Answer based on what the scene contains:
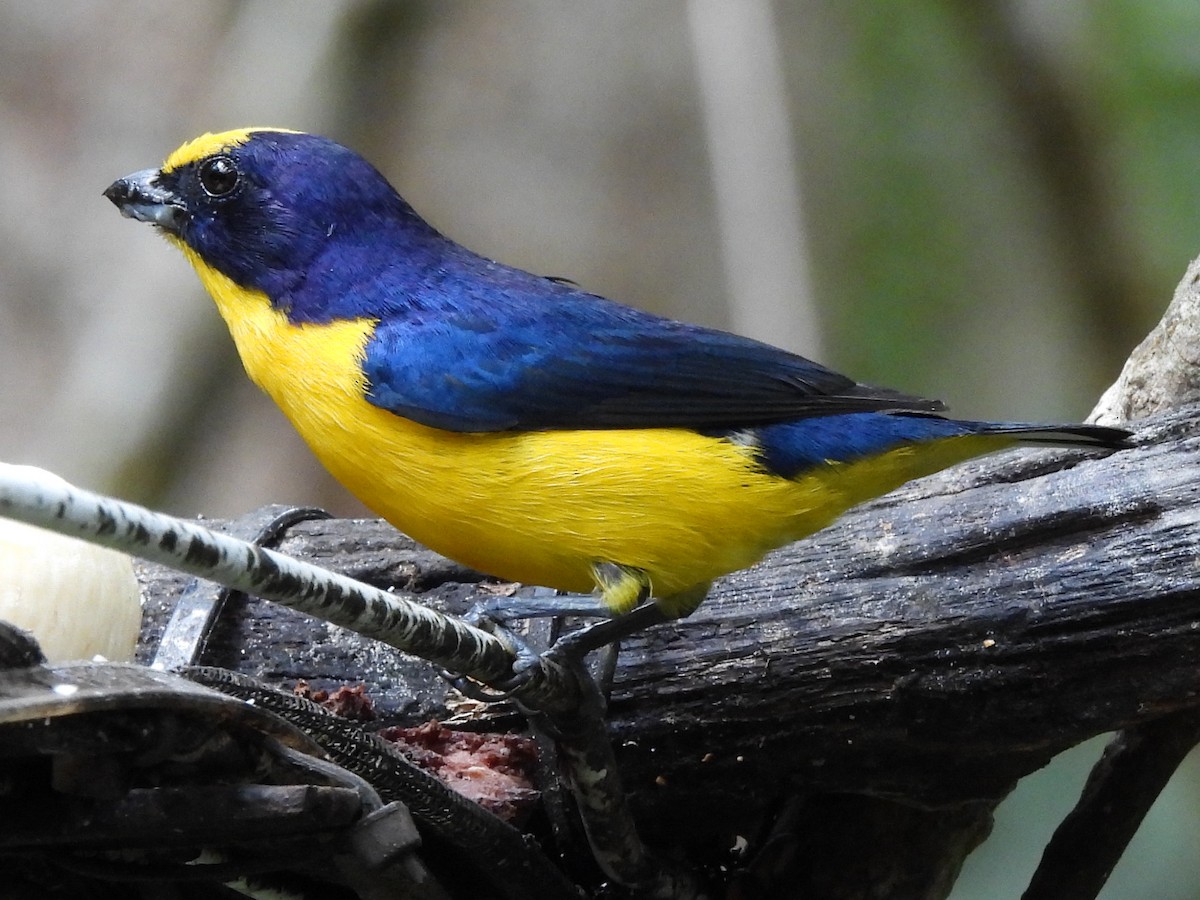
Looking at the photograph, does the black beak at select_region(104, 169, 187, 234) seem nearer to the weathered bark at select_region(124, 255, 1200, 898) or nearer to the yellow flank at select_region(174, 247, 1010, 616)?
the yellow flank at select_region(174, 247, 1010, 616)

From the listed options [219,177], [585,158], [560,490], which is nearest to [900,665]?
[560,490]

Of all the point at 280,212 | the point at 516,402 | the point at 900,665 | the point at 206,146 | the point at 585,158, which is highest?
the point at 585,158

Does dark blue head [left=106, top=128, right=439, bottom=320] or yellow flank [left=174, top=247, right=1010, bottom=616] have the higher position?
dark blue head [left=106, top=128, right=439, bottom=320]

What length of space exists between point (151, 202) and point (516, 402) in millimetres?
1019

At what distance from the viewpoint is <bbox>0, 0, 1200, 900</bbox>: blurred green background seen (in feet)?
18.5

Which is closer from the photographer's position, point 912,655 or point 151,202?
point 912,655

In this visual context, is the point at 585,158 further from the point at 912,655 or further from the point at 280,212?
the point at 912,655

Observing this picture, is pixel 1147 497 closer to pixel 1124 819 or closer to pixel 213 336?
pixel 1124 819

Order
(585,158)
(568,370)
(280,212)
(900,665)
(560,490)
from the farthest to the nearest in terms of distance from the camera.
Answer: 1. (585,158)
2. (280,212)
3. (568,370)
4. (560,490)
5. (900,665)

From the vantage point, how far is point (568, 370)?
2.54 metres

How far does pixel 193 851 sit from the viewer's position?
62.3 inches

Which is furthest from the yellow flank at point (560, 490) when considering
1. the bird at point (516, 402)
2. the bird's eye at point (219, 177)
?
the bird's eye at point (219, 177)

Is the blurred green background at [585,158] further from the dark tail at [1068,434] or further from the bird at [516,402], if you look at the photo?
the dark tail at [1068,434]

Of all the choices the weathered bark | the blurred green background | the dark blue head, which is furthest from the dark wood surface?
the blurred green background
